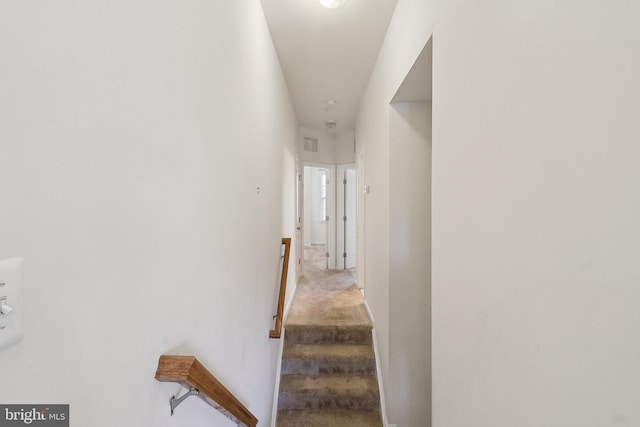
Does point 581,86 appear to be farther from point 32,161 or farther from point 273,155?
point 273,155

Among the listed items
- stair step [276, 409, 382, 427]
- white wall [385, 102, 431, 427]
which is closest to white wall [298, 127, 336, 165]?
white wall [385, 102, 431, 427]

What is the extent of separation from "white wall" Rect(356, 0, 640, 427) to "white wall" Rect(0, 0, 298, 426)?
0.97 m

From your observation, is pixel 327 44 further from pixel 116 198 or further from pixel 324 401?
pixel 324 401

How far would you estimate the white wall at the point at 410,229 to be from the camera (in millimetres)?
2133

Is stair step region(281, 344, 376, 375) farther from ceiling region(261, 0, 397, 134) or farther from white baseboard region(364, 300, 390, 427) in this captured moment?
ceiling region(261, 0, 397, 134)

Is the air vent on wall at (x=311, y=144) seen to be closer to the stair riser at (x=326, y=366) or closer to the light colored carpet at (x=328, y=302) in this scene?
the light colored carpet at (x=328, y=302)

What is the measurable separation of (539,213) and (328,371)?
2.73 m

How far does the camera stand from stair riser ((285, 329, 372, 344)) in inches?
113

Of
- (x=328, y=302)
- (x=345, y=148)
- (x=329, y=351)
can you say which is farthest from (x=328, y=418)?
(x=345, y=148)

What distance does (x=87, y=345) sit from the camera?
1.71 ft

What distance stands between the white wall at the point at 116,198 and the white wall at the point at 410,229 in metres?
1.39

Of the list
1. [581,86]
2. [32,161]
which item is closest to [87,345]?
[32,161]

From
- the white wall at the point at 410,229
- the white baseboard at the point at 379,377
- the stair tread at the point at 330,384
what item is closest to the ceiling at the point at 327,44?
the white wall at the point at 410,229

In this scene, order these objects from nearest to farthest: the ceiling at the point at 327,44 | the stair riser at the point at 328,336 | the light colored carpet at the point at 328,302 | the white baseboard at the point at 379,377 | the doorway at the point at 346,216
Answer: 1. the ceiling at the point at 327,44
2. the white baseboard at the point at 379,377
3. the stair riser at the point at 328,336
4. the light colored carpet at the point at 328,302
5. the doorway at the point at 346,216
